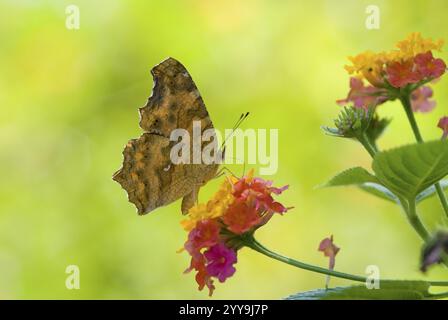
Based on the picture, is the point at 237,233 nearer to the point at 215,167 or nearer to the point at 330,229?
the point at 215,167

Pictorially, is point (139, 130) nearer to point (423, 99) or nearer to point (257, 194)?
point (423, 99)

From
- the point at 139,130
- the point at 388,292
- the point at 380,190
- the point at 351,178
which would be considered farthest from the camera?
the point at 139,130

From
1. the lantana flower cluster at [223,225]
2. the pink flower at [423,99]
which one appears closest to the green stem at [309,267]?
the lantana flower cluster at [223,225]

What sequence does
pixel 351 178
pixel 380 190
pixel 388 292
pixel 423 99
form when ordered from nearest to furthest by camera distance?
1. pixel 388 292
2. pixel 351 178
3. pixel 380 190
4. pixel 423 99

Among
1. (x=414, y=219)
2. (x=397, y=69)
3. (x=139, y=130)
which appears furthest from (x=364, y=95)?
(x=139, y=130)

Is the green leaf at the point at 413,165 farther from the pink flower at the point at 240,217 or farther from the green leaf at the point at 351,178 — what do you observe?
the pink flower at the point at 240,217

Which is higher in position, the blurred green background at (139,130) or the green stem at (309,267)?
the blurred green background at (139,130)

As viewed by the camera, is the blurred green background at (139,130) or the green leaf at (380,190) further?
the blurred green background at (139,130)

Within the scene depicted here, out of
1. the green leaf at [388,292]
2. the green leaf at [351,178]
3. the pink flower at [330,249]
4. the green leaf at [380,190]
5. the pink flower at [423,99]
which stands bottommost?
the green leaf at [388,292]
